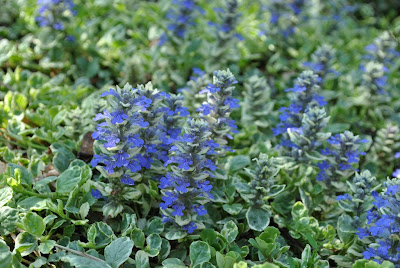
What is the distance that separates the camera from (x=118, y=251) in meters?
2.51

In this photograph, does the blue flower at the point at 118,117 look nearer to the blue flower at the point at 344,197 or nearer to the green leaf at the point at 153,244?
the green leaf at the point at 153,244

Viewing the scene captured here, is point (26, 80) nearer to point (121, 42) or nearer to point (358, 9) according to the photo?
point (121, 42)

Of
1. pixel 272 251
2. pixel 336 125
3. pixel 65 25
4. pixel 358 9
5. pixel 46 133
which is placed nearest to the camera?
pixel 272 251

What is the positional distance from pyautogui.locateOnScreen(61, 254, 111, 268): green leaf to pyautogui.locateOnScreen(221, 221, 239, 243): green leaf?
0.73 meters

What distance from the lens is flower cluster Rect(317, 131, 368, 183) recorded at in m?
2.99

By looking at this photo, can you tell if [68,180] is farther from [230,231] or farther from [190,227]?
[230,231]

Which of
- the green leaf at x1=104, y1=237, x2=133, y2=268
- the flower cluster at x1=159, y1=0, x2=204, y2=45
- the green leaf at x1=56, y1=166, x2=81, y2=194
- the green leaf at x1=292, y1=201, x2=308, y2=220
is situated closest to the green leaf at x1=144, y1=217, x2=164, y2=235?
the green leaf at x1=104, y1=237, x2=133, y2=268

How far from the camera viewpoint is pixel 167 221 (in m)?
2.82

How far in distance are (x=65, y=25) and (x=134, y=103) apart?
7.88 ft

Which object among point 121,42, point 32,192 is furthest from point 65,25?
point 32,192

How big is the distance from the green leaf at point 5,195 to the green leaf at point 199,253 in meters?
1.05

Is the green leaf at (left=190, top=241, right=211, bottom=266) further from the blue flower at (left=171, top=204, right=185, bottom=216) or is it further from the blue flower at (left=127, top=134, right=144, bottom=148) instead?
the blue flower at (left=127, top=134, right=144, bottom=148)

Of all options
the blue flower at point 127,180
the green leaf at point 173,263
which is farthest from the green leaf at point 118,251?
the blue flower at point 127,180

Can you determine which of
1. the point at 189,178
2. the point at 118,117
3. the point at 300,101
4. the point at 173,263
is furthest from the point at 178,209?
the point at 300,101
